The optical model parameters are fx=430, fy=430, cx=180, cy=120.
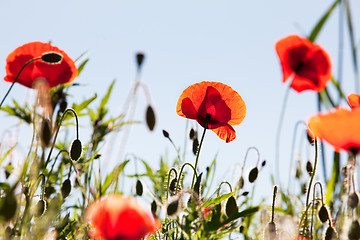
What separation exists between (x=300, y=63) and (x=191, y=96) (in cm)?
40

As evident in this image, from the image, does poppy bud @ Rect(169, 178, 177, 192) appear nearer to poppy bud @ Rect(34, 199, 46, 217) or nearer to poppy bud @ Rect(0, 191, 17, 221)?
poppy bud @ Rect(34, 199, 46, 217)

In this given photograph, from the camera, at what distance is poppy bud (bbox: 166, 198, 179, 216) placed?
3.39 feet

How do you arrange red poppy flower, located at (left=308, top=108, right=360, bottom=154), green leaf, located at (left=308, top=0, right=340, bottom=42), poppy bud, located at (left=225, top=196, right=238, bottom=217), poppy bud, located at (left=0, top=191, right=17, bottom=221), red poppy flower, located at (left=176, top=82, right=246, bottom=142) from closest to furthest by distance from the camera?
poppy bud, located at (left=0, top=191, right=17, bottom=221)
red poppy flower, located at (left=308, top=108, right=360, bottom=154)
green leaf, located at (left=308, top=0, right=340, bottom=42)
poppy bud, located at (left=225, top=196, right=238, bottom=217)
red poppy flower, located at (left=176, top=82, right=246, bottom=142)

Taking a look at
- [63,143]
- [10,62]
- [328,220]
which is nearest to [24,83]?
[10,62]

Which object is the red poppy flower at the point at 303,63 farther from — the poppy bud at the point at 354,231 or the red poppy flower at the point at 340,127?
the poppy bud at the point at 354,231

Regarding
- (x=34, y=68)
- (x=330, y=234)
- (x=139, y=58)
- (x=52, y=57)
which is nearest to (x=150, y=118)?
(x=139, y=58)

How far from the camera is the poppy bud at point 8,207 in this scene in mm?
725

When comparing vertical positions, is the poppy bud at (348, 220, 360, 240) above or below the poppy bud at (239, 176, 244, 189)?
below

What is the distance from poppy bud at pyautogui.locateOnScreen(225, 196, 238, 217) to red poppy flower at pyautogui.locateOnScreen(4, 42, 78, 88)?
0.71 m

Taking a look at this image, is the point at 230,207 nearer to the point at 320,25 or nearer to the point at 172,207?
the point at 172,207

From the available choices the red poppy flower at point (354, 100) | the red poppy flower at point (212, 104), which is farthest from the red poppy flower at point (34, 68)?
the red poppy flower at point (354, 100)

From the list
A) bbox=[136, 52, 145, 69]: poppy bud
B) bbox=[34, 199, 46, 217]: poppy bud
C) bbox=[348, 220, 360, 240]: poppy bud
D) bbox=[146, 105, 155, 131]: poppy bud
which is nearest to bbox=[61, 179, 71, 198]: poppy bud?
bbox=[34, 199, 46, 217]: poppy bud

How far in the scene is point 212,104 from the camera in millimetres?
1540

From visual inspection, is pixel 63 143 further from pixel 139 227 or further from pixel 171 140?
pixel 139 227
